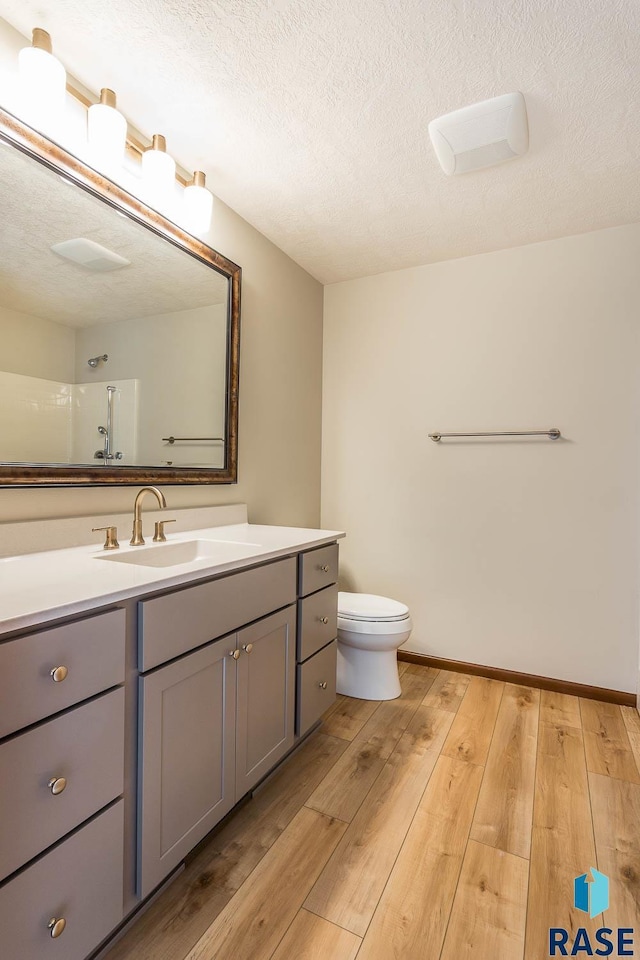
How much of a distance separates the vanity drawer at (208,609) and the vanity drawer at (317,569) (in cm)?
8

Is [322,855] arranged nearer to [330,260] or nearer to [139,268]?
[139,268]

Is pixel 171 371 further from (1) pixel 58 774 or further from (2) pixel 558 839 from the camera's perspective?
(2) pixel 558 839

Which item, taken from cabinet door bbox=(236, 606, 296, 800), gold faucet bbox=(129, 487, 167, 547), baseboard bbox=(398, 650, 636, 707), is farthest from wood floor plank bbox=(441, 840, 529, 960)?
gold faucet bbox=(129, 487, 167, 547)

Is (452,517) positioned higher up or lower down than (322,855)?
higher up

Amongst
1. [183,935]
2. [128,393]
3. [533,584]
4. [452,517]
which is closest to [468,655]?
[533,584]

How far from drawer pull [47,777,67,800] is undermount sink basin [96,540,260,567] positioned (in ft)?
1.84

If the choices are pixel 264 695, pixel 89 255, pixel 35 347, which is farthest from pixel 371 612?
pixel 89 255

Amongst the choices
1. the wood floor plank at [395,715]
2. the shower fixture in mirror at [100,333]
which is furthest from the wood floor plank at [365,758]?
the shower fixture in mirror at [100,333]

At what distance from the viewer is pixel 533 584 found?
2.39 metres

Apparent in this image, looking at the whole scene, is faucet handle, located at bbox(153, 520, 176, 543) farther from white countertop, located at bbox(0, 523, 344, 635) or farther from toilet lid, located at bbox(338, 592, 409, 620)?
toilet lid, located at bbox(338, 592, 409, 620)

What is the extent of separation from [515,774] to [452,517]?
122 cm

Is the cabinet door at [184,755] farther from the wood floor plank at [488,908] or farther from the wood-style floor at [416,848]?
the wood floor plank at [488,908]

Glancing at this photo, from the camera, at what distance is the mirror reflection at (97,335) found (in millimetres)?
1280

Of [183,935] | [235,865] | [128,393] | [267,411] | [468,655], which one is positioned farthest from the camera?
[468,655]
